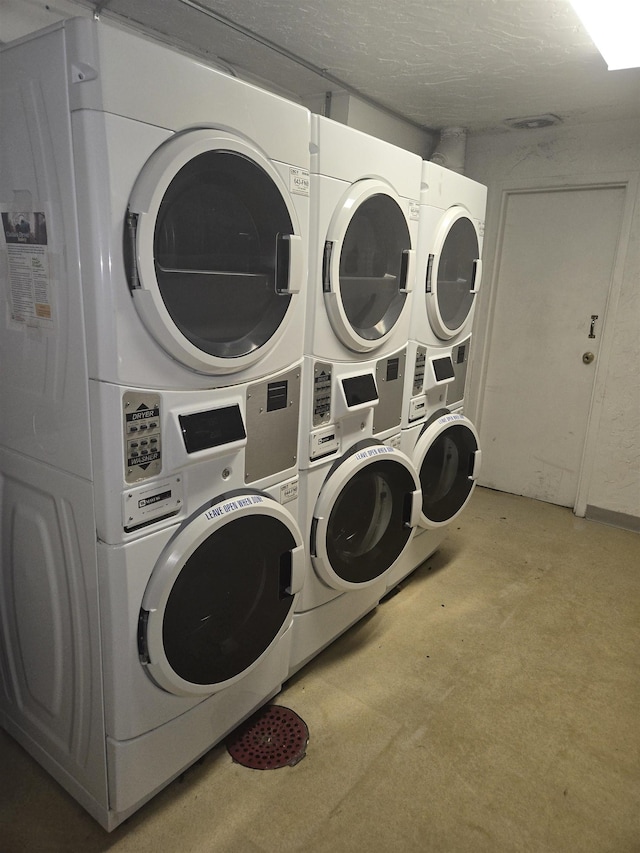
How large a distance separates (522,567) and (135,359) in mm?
2487

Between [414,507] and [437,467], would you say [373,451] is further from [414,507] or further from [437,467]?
[437,467]

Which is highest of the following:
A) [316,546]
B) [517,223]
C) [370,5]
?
[370,5]

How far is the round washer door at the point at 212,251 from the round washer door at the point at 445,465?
1201mm

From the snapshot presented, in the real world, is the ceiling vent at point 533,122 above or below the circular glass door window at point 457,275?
above

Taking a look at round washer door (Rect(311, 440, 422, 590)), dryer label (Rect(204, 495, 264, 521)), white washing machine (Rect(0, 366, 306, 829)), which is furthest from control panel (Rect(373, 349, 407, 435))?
dryer label (Rect(204, 495, 264, 521))

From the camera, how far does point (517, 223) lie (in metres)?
3.76

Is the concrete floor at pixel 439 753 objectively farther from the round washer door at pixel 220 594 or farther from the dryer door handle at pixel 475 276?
the dryer door handle at pixel 475 276

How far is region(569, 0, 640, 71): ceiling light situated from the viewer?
174cm

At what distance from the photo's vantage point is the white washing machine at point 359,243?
1.74 meters

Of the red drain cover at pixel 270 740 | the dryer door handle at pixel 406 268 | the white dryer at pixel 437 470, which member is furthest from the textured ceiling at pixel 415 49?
the red drain cover at pixel 270 740

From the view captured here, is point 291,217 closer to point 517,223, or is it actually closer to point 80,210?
point 80,210

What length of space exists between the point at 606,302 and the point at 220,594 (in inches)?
120

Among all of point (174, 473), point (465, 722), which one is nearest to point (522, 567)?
point (465, 722)

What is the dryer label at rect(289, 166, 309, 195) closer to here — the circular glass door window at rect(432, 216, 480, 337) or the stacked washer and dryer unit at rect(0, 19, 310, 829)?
the stacked washer and dryer unit at rect(0, 19, 310, 829)
